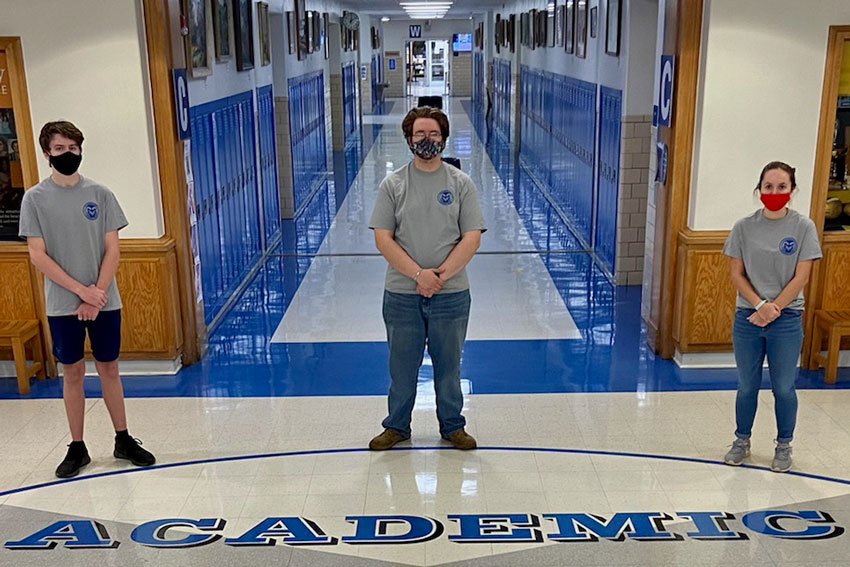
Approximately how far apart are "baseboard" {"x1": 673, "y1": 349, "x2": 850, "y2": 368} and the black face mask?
370 cm

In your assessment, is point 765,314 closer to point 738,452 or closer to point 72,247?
point 738,452

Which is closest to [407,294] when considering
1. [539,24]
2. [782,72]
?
[782,72]

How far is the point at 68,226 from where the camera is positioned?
3660mm

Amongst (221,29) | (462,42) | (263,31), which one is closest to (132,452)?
(221,29)

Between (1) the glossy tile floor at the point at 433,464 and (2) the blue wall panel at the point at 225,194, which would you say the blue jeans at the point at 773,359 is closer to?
(1) the glossy tile floor at the point at 433,464

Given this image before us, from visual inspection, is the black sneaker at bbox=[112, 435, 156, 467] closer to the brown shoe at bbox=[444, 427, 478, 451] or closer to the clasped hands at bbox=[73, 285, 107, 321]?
the clasped hands at bbox=[73, 285, 107, 321]

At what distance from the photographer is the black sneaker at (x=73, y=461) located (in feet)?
12.9

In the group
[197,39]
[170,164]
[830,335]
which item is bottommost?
[830,335]

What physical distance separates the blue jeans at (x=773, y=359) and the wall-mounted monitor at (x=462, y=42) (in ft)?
97.4

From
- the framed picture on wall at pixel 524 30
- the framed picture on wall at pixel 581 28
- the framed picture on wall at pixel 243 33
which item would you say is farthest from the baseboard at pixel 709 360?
the framed picture on wall at pixel 524 30

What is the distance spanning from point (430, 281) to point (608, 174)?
4.36 m

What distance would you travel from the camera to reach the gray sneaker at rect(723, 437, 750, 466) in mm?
3961

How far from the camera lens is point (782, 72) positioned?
16.1 ft

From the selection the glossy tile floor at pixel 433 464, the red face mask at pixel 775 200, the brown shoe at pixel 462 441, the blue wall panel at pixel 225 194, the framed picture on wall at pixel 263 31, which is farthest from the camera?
the framed picture on wall at pixel 263 31
